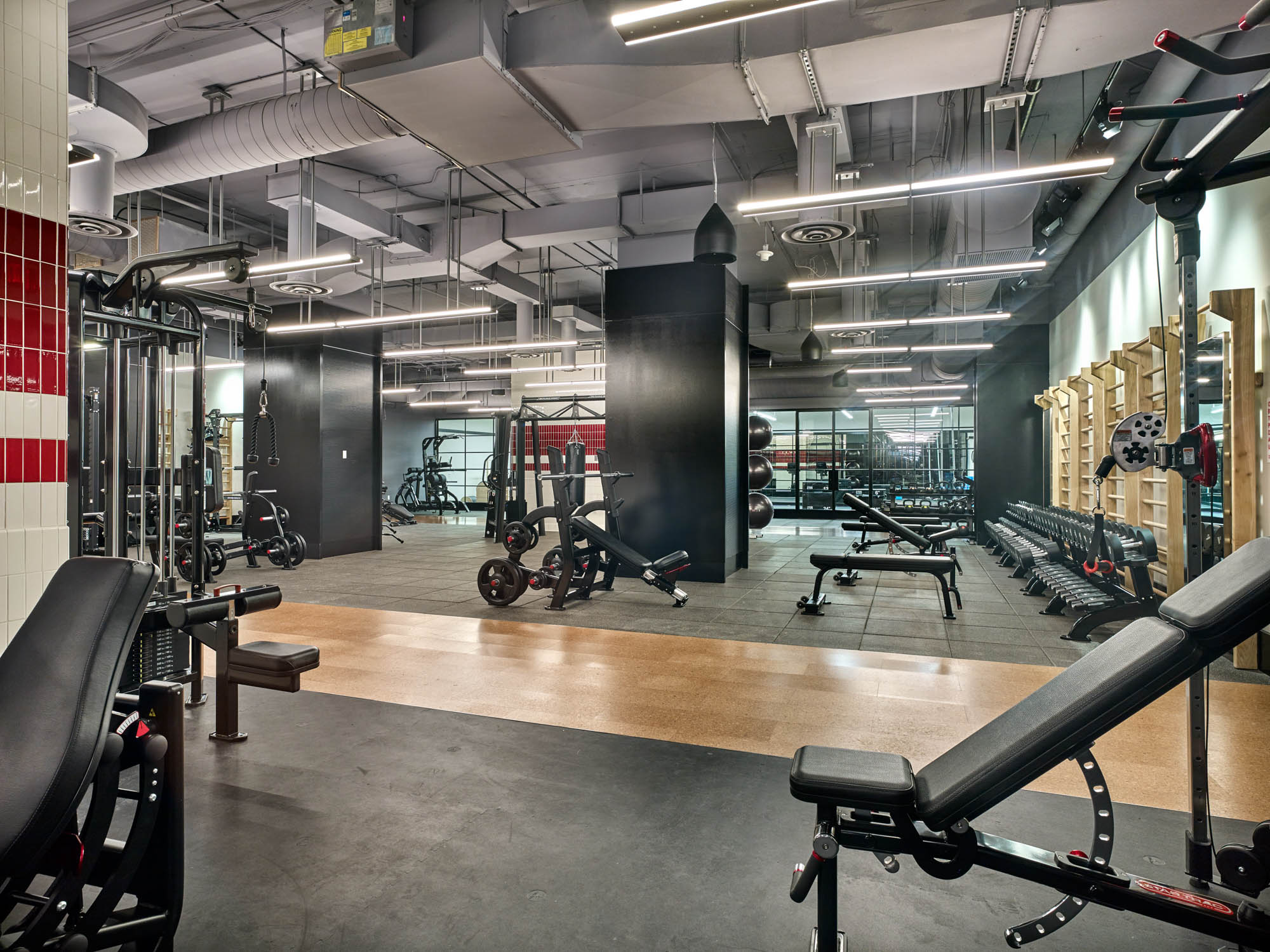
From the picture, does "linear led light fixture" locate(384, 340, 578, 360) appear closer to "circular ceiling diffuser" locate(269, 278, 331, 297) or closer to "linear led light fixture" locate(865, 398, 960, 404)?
"circular ceiling diffuser" locate(269, 278, 331, 297)

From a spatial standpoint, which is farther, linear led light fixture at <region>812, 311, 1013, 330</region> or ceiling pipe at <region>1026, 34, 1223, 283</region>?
linear led light fixture at <region>812, 311, 1013, 330</region>

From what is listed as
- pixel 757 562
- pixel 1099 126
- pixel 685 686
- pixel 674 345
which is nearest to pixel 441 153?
pixel 674 345

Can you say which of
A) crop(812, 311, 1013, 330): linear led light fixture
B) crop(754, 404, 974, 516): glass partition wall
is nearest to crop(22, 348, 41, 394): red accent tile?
crop(812, 311, 1013, 330): linear led light fixture

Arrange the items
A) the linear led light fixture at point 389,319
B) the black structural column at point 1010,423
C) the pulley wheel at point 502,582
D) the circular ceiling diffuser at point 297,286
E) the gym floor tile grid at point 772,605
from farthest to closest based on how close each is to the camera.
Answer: the black structural column at point 1010,423
the linear led light fixture at point 389,319
the circular ceiling diffuser at point 297,286
the pulley wheel at point 502,582
the gym floor tile grid at point 772,605

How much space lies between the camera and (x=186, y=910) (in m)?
1.92

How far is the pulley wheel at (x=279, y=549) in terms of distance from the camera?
28.7ft

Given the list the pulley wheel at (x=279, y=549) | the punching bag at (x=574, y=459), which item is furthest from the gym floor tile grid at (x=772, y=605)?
the punching bag at (x=574, y=459)

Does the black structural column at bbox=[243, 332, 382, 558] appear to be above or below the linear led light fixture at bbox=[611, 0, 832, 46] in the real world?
below

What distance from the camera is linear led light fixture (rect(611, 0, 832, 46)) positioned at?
10.5 ft

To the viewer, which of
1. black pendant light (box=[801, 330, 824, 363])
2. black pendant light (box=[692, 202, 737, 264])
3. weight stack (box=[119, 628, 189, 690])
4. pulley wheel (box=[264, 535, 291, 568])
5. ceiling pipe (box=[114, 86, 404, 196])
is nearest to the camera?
weight stack (box=[119, 628, 189, 690])

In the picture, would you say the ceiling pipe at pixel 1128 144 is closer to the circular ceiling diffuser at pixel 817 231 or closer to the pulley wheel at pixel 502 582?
the circular ceiling diffuser at pixel 817 231

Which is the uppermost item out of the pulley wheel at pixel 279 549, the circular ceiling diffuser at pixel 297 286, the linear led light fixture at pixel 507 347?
the circular ceiling diffuser at pixel 297 286

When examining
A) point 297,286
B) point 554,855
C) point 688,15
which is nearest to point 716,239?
point 688,15

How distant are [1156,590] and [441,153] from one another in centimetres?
683
